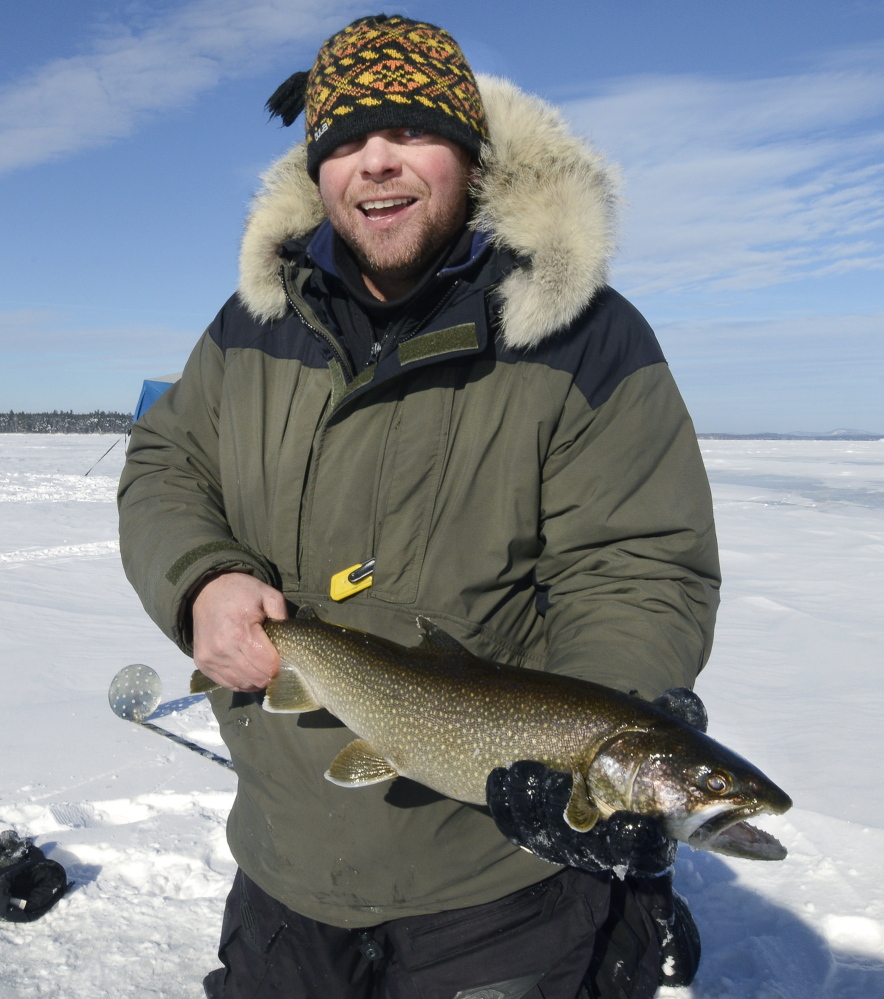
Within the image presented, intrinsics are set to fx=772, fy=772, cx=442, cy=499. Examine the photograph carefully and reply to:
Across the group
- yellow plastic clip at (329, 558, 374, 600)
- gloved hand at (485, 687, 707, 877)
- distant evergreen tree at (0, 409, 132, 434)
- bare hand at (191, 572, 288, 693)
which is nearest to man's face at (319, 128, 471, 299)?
yellow plastic clip at (329, 558, 374, 600)

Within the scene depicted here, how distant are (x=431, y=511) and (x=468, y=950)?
1284mm

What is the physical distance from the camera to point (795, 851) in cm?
354

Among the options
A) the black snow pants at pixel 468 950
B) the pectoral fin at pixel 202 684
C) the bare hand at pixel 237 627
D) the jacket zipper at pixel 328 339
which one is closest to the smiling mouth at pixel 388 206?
the jacket zipper at pixel 328 339

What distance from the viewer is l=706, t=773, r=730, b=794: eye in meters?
1.79

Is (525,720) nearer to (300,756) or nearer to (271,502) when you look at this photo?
(300,756)

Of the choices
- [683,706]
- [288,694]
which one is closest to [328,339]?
[288,694]

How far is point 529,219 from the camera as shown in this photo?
2289 mm

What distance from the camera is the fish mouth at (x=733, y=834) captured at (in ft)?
5.77

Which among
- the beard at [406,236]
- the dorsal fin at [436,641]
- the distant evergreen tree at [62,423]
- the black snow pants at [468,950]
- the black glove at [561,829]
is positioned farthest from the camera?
the distant evergreen tree at [62,423]

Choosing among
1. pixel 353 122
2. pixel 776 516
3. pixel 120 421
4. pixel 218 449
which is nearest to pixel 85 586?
pixel 218 449

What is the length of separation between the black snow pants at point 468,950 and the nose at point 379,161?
222 cm

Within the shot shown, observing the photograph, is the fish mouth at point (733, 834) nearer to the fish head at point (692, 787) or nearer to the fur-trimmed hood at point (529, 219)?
the fish head at point (692, 787)

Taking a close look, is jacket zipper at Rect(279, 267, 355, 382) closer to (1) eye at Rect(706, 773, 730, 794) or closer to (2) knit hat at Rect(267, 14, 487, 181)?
(2) knit hat at Rect(267, 14, 487, 181)

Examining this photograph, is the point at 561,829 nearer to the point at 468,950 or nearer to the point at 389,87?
the point at 468,950
